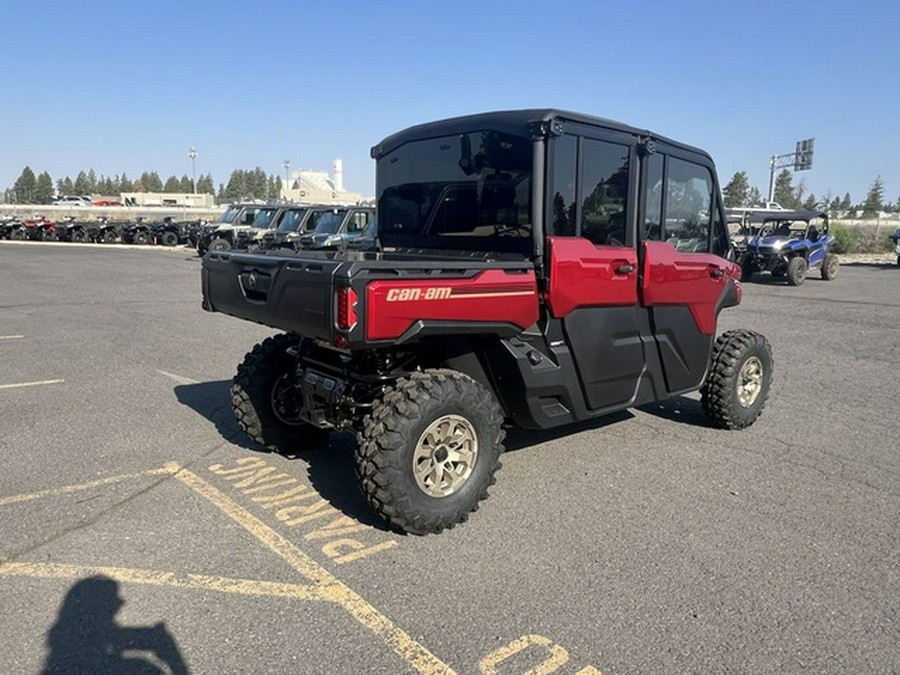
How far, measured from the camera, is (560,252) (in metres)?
4.21

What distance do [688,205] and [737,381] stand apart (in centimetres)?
158

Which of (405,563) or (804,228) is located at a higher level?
(804,228)

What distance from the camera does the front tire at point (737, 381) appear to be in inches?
224

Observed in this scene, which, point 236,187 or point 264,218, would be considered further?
point 236,187

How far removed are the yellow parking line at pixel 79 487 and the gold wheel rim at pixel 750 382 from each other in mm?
4655

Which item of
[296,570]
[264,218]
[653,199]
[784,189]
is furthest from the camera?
[784,189]

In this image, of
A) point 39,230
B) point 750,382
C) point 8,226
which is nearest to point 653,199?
Result: point 750,382

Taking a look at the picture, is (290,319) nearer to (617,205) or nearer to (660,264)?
(617,205)

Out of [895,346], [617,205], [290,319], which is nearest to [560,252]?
[617,205]

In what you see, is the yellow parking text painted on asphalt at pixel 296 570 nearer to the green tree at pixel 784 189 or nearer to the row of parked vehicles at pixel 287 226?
the row of parked vehicles at pixel 287 226

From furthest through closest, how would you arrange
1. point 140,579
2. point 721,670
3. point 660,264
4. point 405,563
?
1. point 660,264
2. point 405,563
3. point 140,579
4. point 721,670

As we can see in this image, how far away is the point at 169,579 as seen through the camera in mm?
3328

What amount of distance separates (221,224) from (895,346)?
22363 mm

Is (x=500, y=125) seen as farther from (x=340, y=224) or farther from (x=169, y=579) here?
(x=340, y=224)
